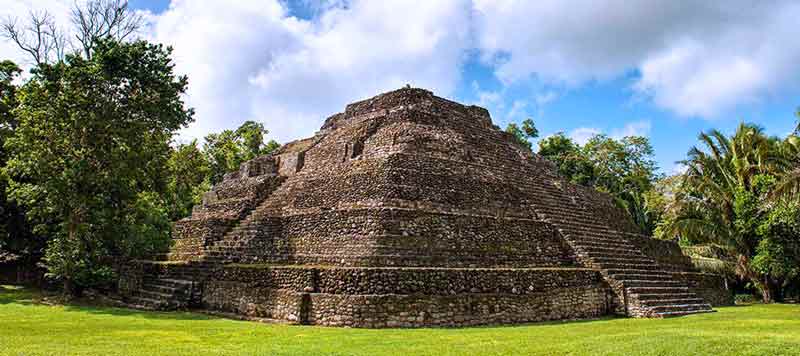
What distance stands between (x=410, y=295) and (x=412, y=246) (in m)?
1.58

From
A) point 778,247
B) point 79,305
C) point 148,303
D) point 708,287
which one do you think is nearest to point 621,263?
point 708,287

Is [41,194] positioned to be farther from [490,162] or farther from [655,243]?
[655,243]

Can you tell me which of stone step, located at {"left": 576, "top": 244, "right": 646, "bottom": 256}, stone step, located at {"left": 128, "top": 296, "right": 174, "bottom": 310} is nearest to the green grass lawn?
stone step, located at {"left": 128, "top": 296, "right": 174, "bottom": 310}

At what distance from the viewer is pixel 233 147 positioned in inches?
1470

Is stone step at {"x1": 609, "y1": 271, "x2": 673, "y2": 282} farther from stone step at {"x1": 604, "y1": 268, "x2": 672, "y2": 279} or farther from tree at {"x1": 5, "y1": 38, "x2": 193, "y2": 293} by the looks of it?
tree at {"x1": 5, "y1": 38, "x2": 193, "y2": 293}

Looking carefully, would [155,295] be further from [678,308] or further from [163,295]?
[678,308]

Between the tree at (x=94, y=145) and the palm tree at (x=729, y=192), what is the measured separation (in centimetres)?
1980

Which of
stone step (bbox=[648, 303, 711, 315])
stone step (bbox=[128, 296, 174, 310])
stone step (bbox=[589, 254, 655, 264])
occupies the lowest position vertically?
stone step (bbox=[128, 296, 174, 310])

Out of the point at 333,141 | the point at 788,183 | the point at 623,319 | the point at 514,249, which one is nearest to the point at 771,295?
the point at 788,183

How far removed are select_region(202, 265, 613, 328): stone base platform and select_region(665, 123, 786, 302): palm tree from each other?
403 inches

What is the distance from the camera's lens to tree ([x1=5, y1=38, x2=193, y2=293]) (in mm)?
16234

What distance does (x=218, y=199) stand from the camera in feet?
65.7

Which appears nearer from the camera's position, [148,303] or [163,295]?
[163,295]

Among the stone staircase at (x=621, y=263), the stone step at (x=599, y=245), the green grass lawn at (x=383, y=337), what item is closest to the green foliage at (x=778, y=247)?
the stone staircase at (x=621, y=263)
